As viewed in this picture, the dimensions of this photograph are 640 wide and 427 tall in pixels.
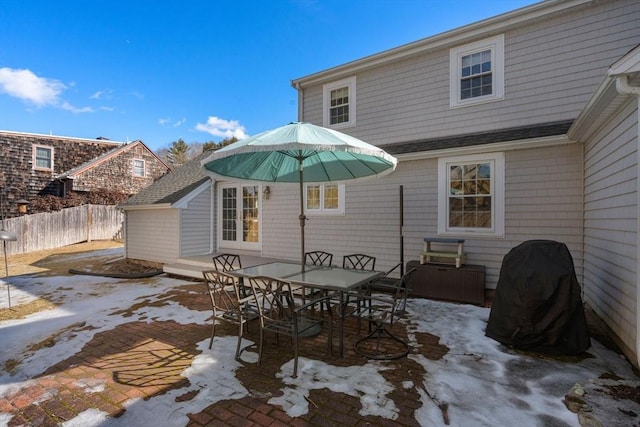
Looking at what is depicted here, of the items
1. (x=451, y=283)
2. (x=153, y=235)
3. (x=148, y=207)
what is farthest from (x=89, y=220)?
(x=451, y=283)

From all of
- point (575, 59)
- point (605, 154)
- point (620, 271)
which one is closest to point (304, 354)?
point (620, 271)

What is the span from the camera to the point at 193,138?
1495 inches

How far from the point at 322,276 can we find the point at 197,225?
682 cm

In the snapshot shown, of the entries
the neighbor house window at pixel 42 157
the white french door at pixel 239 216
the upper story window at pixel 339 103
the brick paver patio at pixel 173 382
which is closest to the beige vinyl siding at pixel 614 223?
the brick paver patio at pixel 173 382

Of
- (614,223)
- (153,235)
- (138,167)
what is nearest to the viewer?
(614,223)

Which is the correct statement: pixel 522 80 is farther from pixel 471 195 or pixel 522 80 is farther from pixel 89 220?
pixel 89 220

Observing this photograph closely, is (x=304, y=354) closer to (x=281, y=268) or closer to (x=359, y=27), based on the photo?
(x=281, y=268)

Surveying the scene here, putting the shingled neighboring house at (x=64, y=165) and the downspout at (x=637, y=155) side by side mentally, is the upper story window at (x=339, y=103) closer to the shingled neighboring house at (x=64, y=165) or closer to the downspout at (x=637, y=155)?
the downspout at (x=637, y=155)

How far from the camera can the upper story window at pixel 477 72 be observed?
20.7 ft

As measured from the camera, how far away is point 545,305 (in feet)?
11.5

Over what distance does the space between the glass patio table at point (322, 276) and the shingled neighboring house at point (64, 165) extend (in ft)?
61.9

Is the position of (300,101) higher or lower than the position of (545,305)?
higher

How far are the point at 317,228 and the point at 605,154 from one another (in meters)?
5.70

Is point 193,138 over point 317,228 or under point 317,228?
over
